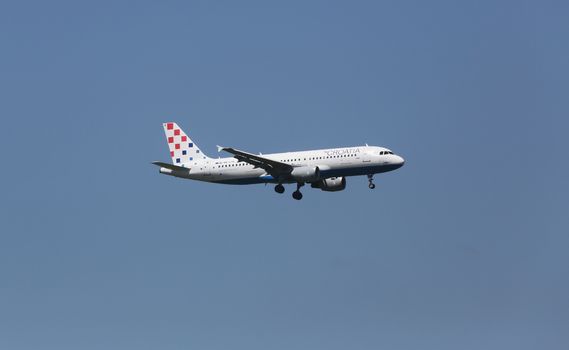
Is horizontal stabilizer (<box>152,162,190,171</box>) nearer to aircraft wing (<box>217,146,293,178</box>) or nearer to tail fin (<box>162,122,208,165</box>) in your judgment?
tail fin (<box>162,122,208,165</box>)

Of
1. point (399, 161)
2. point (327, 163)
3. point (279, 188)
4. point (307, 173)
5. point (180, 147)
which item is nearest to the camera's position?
Answer: point (307, 173)

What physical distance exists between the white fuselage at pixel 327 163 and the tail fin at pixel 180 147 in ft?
14.0

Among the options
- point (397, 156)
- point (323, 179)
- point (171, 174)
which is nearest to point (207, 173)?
point (171, 174)

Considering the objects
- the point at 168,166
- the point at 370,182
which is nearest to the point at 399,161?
the point at 370,182

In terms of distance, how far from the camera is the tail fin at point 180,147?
3784 inches

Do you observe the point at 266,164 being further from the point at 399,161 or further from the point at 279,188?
the point at 399,161

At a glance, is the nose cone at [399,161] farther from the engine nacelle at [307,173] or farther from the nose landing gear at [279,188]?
the nose landing gear at [279,188]

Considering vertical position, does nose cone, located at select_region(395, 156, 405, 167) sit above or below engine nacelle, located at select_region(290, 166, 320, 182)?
above

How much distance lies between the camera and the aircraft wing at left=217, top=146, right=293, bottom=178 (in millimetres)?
87812

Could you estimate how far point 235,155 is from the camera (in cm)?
8844

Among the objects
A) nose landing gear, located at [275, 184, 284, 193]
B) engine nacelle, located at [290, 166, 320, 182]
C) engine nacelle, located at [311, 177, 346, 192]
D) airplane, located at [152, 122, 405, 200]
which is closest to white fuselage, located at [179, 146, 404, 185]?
airplane, located at [152, 122, 405, 200]

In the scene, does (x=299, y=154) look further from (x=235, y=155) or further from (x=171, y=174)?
(x=171, y=174)

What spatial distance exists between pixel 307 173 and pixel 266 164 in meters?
3.49

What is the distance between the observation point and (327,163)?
290ft
